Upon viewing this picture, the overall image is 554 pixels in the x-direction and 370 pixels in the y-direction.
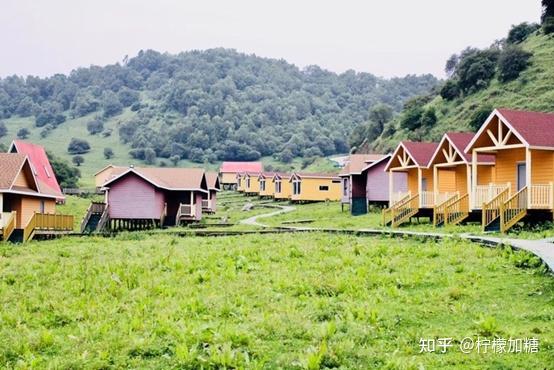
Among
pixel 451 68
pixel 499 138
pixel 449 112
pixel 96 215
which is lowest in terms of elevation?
pixel 96 215

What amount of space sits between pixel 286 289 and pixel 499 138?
1566 centimetres

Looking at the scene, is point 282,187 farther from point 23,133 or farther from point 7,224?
point 23,133

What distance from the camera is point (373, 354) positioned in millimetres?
8758

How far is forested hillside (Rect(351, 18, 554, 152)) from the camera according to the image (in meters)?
60.8

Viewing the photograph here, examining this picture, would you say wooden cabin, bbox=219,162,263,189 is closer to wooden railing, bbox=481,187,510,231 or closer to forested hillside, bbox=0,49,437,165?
forested hillside, bbox=0,49,437,165

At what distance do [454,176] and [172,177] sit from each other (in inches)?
839

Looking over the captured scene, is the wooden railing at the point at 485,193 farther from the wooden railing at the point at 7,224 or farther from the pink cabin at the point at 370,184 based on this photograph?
the wooden railing at the point at 7,224

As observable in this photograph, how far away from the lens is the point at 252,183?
84.2 metres

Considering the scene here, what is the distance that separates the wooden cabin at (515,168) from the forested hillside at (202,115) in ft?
342

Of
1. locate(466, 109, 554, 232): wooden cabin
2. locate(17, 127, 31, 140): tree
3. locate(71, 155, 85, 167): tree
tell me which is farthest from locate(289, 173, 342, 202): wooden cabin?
locate(17, 127, 31, 140): tree

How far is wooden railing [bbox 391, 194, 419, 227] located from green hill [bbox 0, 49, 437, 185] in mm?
78715

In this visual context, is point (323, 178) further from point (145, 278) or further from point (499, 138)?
point (145, 278)

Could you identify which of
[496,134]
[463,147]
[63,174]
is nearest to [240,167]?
[63,174]

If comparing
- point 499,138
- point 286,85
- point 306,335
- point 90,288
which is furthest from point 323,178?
point 286,85
